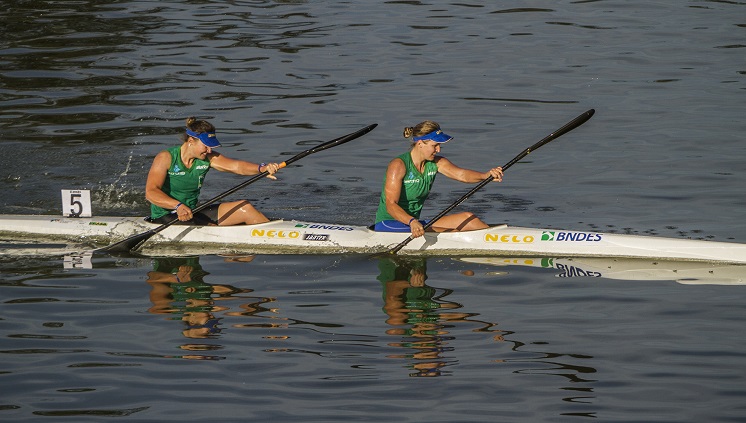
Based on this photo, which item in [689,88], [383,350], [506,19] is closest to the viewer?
[383,350]

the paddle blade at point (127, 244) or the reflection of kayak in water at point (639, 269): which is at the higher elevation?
the paddle blade at point (127, 244)

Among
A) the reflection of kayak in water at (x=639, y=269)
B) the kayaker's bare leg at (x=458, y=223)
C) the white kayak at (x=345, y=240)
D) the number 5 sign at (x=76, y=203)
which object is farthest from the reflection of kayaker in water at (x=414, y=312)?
the number 5 sign at (x=76, y=203)

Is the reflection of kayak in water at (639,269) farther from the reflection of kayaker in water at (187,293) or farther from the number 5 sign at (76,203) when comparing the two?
the number 5 sign at (76,203)

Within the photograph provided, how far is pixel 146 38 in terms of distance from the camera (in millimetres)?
25109

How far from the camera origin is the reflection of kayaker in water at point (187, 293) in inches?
416

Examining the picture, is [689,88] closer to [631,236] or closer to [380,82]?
[380,82]

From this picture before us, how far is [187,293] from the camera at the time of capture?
457 inches

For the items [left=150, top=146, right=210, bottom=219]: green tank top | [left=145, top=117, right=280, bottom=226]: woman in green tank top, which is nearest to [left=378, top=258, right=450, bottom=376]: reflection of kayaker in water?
[left=145, top=117, right=280, bottom=226]: woman in green tank top

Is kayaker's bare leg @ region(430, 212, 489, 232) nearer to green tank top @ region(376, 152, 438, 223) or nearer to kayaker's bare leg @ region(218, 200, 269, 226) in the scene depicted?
green tank top @ region(376, 152, 438, 223)

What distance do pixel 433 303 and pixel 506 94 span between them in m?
10.3

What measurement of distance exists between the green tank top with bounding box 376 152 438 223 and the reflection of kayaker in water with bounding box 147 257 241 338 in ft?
6.54

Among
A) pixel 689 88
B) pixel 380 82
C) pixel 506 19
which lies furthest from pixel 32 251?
pixel 506 19

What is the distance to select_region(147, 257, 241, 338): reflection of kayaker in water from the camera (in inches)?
416

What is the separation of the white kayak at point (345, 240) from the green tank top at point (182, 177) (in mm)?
368
